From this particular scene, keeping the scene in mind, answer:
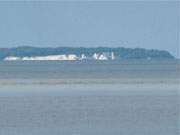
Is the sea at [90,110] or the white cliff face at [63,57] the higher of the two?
the sea at [90,110]

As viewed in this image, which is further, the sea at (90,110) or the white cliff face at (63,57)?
the white cliff face at (63,57)

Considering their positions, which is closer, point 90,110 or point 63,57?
point 90,110

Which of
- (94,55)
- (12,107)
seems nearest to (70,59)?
(94,55)

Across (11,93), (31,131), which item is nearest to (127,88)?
(11,93)

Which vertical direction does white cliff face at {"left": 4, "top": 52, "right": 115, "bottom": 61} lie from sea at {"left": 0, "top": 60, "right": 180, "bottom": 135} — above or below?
below

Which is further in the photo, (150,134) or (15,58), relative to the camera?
(15,58)

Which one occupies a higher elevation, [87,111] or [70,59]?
[87,111]

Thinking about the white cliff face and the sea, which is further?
the white cliff face

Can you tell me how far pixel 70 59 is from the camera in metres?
142

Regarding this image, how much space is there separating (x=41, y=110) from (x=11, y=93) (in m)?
7.50

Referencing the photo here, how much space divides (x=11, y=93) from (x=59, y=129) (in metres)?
12.1

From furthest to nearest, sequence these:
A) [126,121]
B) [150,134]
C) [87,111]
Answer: [87,111] → [126,121] → [150,134]

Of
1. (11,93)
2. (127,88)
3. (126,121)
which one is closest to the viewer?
(126,121)

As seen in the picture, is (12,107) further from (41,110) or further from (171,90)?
(171,90)
